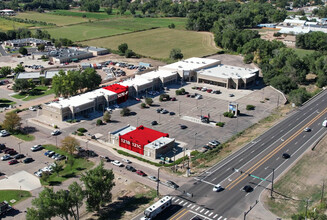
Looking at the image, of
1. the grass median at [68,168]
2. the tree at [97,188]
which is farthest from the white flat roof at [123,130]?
the tree at [97,188]

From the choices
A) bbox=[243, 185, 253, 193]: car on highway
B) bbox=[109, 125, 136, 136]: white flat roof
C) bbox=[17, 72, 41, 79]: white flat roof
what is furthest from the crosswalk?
bbox=[17, 72, 41, 79]: white flat roof

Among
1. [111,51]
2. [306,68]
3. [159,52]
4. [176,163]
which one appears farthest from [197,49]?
[176,163]

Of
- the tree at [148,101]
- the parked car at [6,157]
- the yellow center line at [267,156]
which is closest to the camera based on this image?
the yellow center line at [267,156]

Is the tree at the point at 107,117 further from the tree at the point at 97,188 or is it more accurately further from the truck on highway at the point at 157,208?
the truck on highway at the point at 157,208

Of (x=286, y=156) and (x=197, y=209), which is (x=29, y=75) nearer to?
(x=197, y=209)

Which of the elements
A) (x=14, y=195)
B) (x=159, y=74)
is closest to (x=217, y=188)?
(x=14, y=195)
